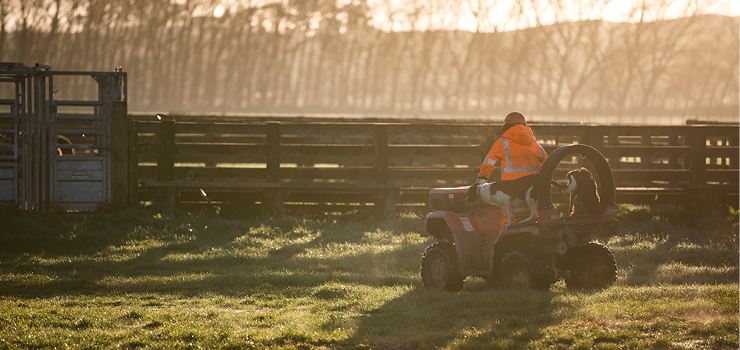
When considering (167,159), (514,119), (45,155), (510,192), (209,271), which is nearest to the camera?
(510,192)

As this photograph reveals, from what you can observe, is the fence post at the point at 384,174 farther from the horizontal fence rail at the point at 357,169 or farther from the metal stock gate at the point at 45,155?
the metal stock gate at the point at 45,155

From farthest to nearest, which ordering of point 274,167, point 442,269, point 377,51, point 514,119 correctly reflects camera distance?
point 377,51
point 274,167
point 442,269
point 514,119

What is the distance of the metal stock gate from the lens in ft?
39.4

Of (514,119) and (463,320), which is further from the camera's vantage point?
(514,119)

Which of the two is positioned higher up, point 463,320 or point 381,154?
point 381,154

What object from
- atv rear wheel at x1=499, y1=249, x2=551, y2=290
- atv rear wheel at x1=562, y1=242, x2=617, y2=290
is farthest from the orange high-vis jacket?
atv rear wheel at x1=562, y1=242, x2=617, y2=290

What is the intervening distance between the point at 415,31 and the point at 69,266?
100 metres

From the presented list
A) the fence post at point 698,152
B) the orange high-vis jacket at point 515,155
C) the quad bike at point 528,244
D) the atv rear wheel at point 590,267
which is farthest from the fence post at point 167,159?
the fence post at point 698,152

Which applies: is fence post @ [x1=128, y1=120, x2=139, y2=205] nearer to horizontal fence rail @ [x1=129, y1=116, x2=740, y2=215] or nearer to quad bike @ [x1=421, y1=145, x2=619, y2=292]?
horizontal fence rail @ [x1=129, y1=116, x2=740, y2=215]

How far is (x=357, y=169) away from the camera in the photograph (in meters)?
13.4

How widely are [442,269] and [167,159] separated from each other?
710cm

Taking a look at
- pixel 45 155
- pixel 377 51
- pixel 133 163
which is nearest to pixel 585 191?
pixel 133 163

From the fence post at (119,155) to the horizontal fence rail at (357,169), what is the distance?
0.29 m

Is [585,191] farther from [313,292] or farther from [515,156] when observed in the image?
[313,292]
